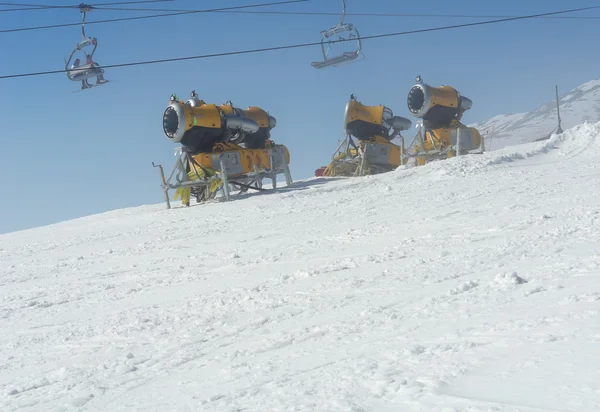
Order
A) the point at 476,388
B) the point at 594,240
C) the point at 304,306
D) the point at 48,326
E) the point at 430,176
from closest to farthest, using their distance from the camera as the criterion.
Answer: the point at 476,388
the point at 304,306
the point at 48,326
the point at 594,240
the point at 430,176

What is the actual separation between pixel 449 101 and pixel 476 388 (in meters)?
22.3

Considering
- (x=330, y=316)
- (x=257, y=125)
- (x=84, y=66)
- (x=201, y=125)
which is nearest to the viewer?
(x=330, y=316)

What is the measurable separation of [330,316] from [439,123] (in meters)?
20.7

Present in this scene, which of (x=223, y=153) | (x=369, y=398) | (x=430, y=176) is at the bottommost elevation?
(x=369, y=398)

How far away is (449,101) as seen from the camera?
79.8 ft

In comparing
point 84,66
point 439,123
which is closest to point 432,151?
point 439,123

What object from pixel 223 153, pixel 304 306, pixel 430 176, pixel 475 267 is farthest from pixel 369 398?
pixel 223 153

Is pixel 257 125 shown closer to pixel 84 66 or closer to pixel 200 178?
pixel 200 178

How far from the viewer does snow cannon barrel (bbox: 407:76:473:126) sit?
78.6ft

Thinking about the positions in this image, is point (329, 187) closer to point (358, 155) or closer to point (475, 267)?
point (358, 155)

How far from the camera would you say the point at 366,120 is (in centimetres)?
2427

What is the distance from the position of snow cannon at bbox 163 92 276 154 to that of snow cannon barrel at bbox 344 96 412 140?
4.98 meters

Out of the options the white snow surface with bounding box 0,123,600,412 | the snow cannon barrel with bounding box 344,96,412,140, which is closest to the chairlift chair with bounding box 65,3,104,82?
the white snow surface with bounding box 0,123,600,412

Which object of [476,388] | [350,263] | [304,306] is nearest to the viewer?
[476,388]
